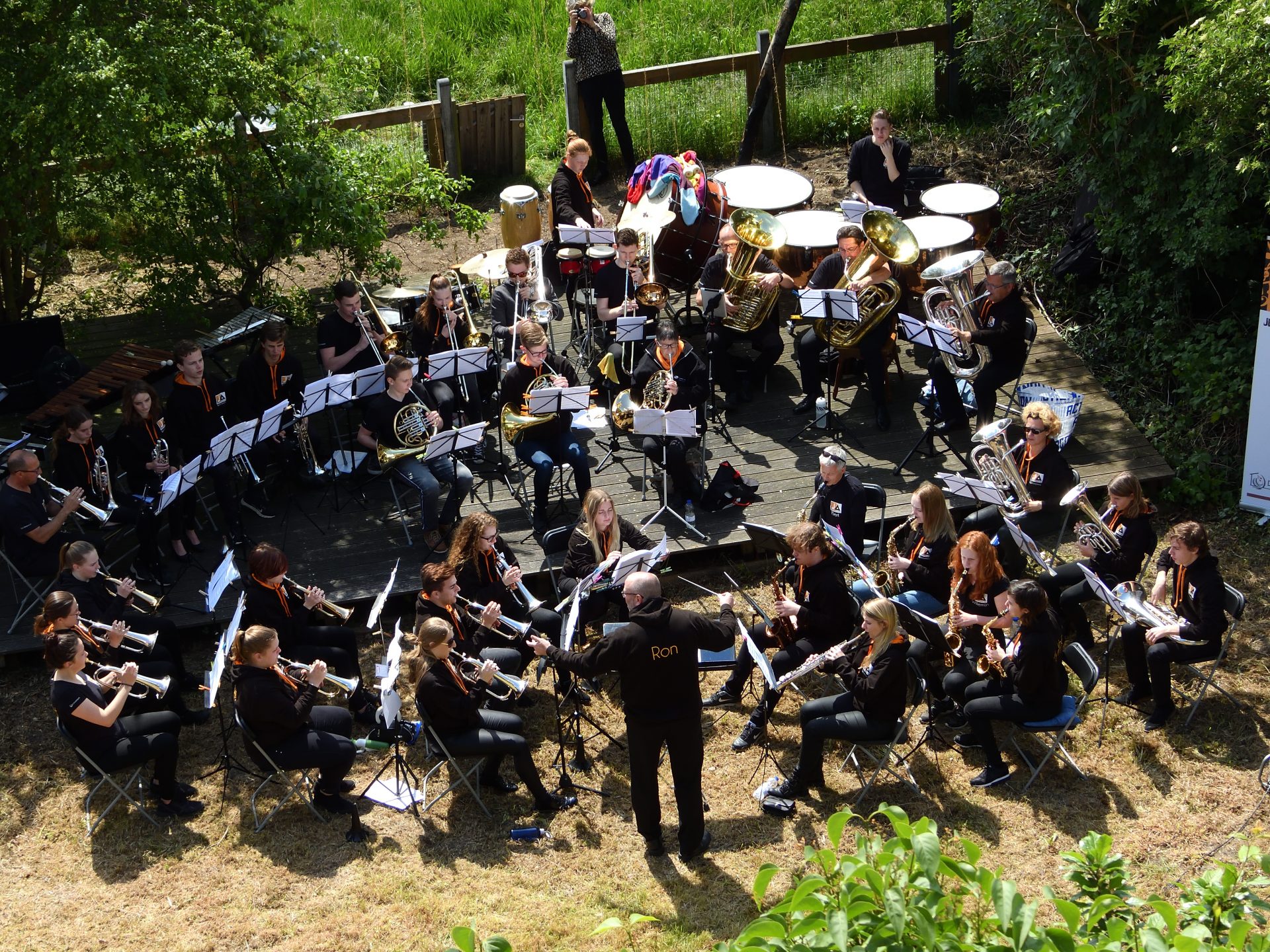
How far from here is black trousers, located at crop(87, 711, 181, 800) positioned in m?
7.00

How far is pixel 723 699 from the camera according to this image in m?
7.95

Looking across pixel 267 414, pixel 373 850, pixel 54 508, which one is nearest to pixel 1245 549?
pixel 373 850

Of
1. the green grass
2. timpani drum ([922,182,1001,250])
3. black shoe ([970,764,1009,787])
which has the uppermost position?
the green grass

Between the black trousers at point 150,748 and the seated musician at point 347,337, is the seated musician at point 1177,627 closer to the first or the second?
the black trousers at point 150,748

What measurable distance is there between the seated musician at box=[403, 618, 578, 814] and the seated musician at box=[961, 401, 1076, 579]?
3.36m

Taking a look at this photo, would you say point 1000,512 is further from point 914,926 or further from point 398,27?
point 398,27

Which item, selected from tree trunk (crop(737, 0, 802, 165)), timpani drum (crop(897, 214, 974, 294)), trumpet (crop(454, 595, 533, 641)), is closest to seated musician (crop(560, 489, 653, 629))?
trumpet (crop(454, 595, 533, 641))

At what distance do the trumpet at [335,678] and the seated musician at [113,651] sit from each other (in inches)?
35.5

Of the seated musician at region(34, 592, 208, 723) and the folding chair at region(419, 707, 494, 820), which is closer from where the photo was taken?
the folding chair at region(419, 707, 494, 820)

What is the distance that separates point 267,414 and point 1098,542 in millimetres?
5667

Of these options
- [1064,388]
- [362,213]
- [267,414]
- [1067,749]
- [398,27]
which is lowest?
[1067,749]

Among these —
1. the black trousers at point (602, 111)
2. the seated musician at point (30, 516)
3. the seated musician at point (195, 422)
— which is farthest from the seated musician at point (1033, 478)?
the black trousers at point (602, 111)

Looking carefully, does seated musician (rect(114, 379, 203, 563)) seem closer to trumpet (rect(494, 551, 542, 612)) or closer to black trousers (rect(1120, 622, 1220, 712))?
trumpet (rect(494, 551, 542, 612))

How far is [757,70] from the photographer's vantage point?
14539 mm
